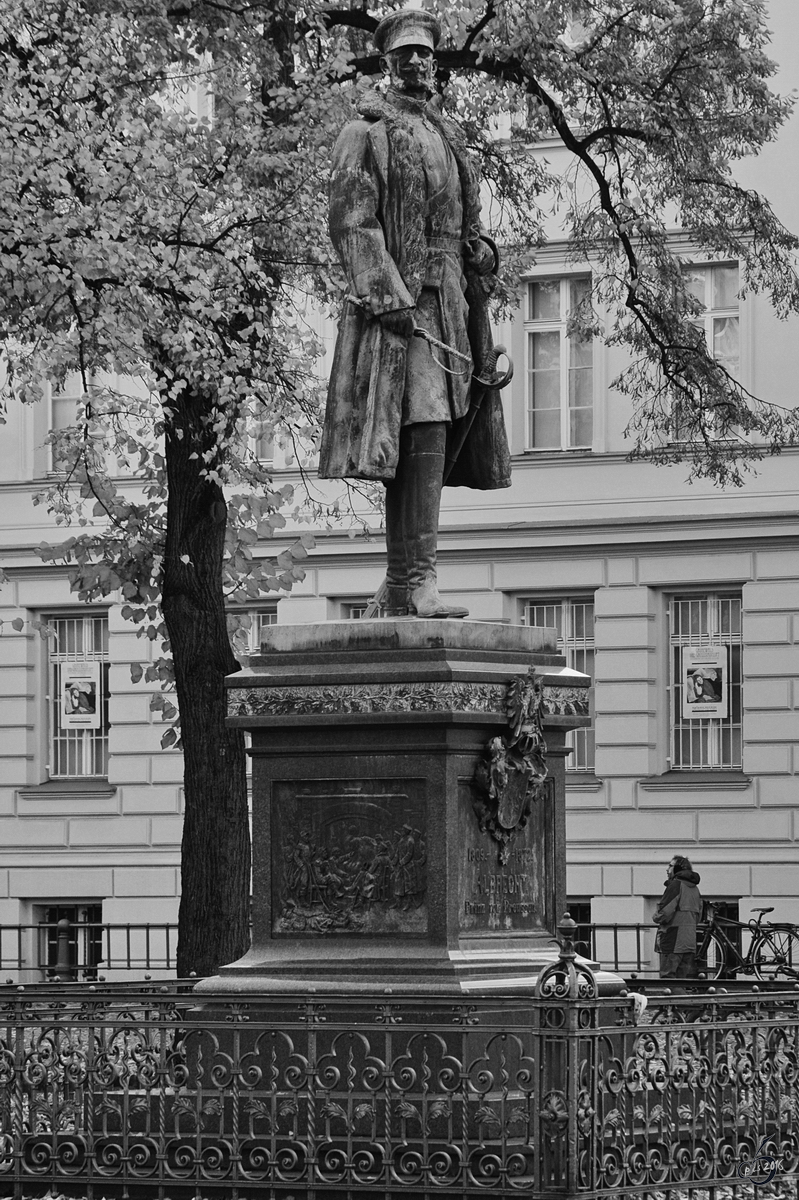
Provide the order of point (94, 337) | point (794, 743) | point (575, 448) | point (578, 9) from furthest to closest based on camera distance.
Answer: point (575, 448) → point (794, 743) → point (578, 9) → point (94, 337)

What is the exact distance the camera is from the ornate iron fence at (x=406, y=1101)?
9.75 meters

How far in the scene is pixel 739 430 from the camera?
1115 inches

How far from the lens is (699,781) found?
28.6 meters

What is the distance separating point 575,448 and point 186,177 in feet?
39.1

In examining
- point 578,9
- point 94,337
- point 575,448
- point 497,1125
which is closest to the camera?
point 497,1125

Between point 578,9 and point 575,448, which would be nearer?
point 578,9

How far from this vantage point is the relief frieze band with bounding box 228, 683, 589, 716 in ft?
36.0

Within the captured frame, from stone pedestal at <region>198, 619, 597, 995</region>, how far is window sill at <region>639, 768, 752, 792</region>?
55.9 feet

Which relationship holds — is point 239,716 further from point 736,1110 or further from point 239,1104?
point 736,1110

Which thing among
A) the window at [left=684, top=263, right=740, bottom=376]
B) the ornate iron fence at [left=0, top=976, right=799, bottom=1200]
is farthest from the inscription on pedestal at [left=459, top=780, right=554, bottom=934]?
the window at [left=684, top=263, right=740, bottom=376]

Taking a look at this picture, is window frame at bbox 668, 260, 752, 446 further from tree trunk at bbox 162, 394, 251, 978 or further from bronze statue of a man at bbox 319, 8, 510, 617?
bronze statue of a man at bbox 319, 8, 510, 617

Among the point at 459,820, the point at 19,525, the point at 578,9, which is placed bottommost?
the point at 459,820

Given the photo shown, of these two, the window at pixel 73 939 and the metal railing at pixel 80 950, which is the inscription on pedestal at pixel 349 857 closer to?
the metal railing at pixel 80 950

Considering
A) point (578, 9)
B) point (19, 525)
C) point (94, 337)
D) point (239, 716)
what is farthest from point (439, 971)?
point (19, 525)
